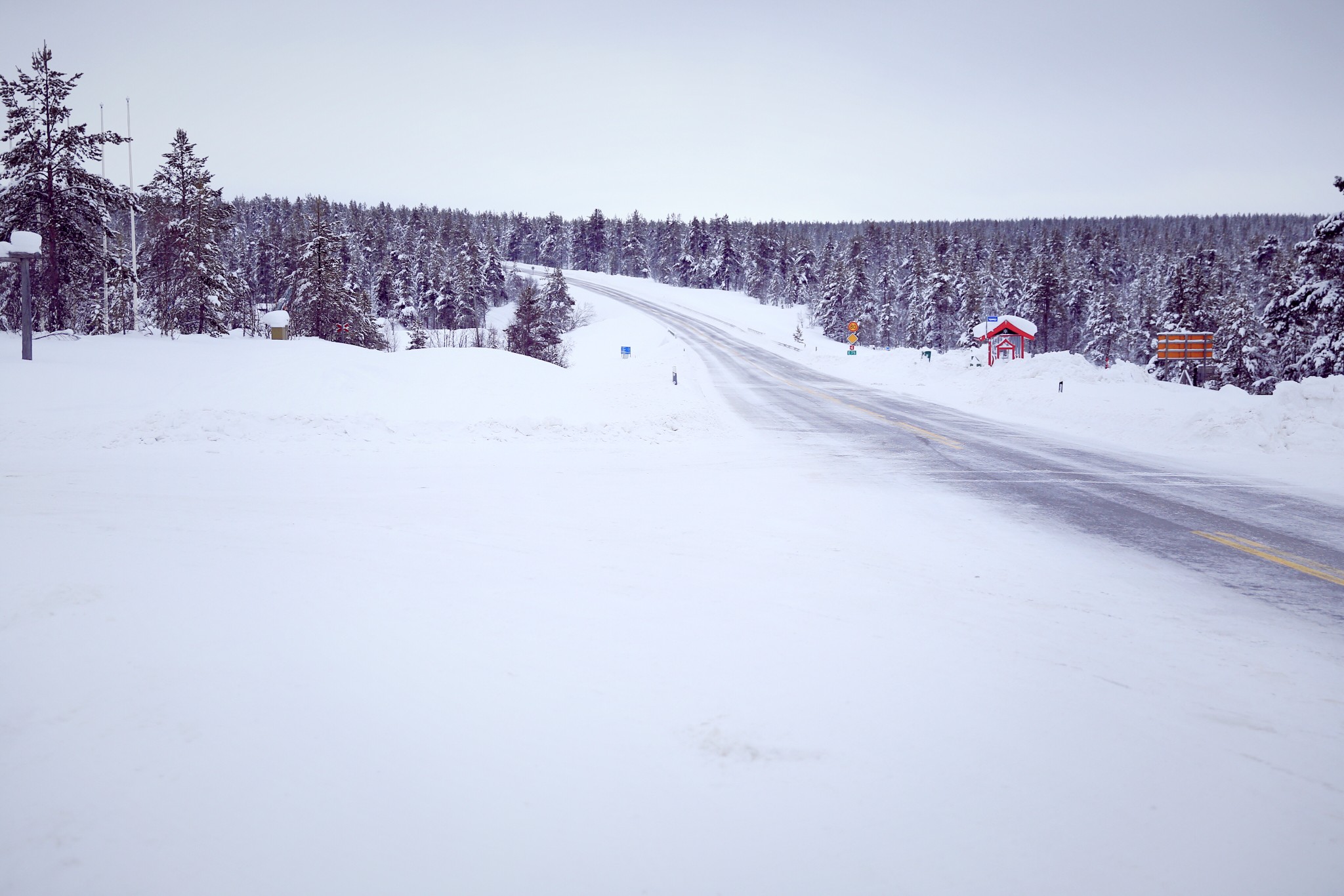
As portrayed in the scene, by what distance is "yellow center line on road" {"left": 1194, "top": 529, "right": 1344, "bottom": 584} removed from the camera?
224 inches

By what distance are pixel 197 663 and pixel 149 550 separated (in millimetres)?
2550

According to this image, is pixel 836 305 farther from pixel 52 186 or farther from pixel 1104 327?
pixel 52 186

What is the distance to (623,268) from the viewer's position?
5910 inches

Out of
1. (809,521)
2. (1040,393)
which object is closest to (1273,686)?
(809,521)

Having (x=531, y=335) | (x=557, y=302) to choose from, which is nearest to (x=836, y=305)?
(x=557, y=302)

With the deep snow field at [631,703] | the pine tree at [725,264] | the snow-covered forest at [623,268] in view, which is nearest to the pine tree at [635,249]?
the snow-covered forest at [623,268]

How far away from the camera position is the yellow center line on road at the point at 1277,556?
570cm

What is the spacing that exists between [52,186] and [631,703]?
29.8 metres

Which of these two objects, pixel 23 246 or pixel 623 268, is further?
pixel 623 268

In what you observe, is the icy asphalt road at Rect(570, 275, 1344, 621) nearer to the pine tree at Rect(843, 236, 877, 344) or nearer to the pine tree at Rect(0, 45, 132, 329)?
the pine tree at Rect(0, 45, 132, 329)

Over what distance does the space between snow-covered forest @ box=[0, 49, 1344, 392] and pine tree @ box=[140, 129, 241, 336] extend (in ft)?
0.28

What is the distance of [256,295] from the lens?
98500 mm

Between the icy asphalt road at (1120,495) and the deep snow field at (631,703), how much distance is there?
2.03ft

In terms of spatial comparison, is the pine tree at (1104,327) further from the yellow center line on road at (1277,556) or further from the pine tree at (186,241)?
the pine tree at (186,241)
